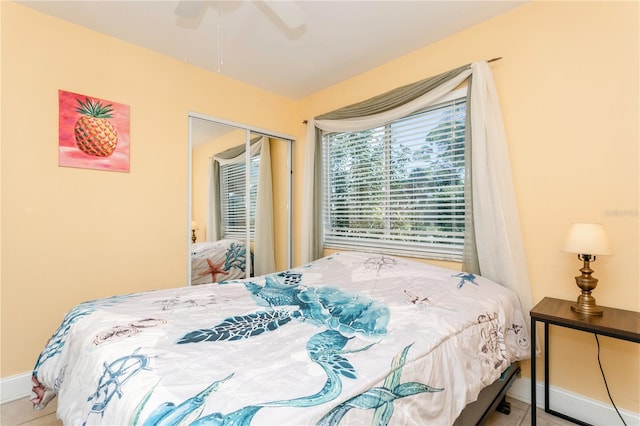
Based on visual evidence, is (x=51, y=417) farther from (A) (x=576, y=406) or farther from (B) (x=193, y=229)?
(A) (x=576, y=406)

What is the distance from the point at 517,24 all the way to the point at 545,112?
2.16ft

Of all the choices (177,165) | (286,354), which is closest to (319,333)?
(286,354)

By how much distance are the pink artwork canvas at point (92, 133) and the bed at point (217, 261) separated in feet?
3.25

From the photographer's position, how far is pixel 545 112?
6.26ft

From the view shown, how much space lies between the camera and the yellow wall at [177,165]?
1684 millimetres

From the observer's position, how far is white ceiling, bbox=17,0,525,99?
1995mm

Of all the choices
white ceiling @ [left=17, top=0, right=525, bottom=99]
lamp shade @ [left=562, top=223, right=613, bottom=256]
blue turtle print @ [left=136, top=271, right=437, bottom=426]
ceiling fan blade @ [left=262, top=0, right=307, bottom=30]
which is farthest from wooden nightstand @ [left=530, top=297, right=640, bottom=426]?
ceiling fan blade @ [left=262, top=0, right=307, bottom=30]

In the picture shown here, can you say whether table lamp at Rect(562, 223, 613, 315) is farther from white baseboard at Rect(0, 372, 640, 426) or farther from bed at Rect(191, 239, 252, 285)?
bed at Rect(191, 239, 252, 285)

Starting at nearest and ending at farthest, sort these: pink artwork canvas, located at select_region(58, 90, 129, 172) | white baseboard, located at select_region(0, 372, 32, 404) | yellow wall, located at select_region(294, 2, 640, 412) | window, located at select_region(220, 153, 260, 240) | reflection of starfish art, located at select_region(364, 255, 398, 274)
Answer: yellow wall, located at select_region(294, 2, 640, 412) < white baseboard, located at select_region(0, 372, 32, 404) < pink artwork canvas, located at select_region(58, 90, 129, 172) < reflection of starfish art, located at select_region(364, 255, 398, 274) < window, located at select_region(220, 153, 260, 240)

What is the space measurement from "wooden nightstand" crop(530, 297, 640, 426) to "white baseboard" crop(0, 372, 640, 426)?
2.1 inches

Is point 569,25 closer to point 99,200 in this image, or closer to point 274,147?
point 274,147

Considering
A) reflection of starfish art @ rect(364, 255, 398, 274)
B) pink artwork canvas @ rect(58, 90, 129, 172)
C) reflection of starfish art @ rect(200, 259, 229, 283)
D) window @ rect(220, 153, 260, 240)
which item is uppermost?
pink artwork canvas @ rect(58, 90, 129, 172)

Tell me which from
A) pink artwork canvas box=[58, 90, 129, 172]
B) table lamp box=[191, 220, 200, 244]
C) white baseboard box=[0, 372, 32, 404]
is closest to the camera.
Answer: white baseboard box=[0, 372, 32, 404]

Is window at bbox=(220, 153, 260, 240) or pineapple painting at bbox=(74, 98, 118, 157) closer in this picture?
pineapple painting at bbox=(74, 98, 118, 157)
